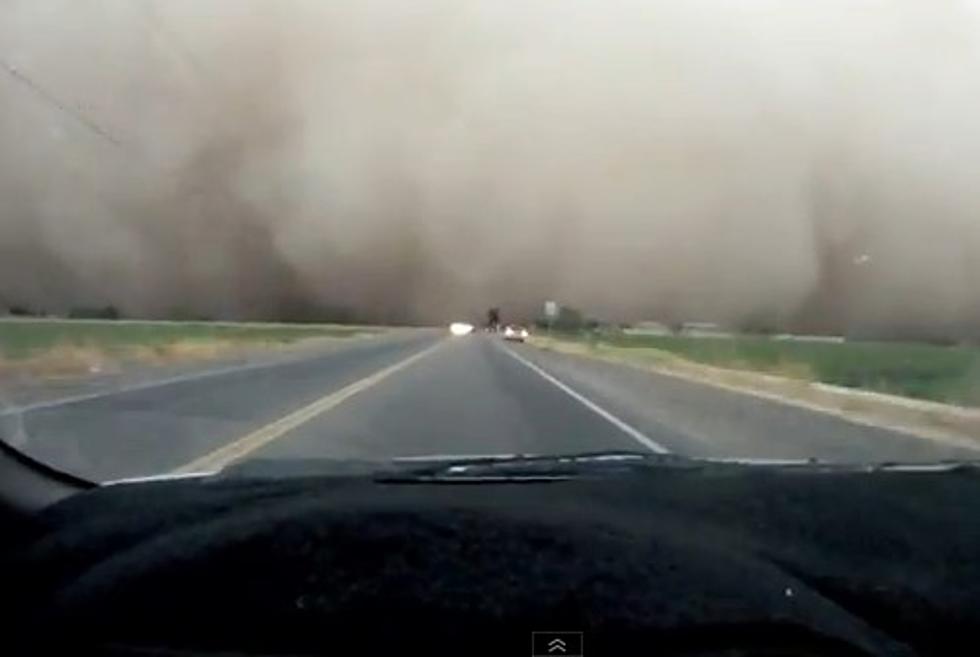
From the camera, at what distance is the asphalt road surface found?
3986mm

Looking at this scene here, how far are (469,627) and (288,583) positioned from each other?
30 centimetres

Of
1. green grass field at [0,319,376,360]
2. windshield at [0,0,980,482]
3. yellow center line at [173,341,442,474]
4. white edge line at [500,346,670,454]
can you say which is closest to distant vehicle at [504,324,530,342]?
windshield at [0,0,980,482]

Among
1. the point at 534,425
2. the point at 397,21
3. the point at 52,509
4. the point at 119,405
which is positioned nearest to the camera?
the point at 52,509

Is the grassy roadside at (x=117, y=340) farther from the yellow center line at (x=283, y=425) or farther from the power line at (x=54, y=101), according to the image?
the power line at (x=54, y=101)

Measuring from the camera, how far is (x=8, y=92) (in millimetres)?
3326

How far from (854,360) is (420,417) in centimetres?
220

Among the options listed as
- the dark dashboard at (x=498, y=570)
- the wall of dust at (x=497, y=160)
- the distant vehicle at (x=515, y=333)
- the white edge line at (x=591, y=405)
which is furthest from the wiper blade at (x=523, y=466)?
the white edge line at (x=591, y=405)

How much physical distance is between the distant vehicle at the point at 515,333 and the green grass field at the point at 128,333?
41 centimetres

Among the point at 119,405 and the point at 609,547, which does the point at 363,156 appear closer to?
the point at 119,405

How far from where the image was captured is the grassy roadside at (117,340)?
3438 mm

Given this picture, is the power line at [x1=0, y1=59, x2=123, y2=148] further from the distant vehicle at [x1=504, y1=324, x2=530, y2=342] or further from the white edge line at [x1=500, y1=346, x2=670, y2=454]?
the white edge line at [x1=500, y1=346, x2=670, y2=454]

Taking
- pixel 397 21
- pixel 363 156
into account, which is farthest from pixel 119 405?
pixel 397 21

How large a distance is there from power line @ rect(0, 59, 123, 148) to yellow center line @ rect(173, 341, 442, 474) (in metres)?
0.87

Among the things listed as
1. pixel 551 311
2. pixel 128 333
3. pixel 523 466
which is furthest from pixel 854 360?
pixel 128 333
